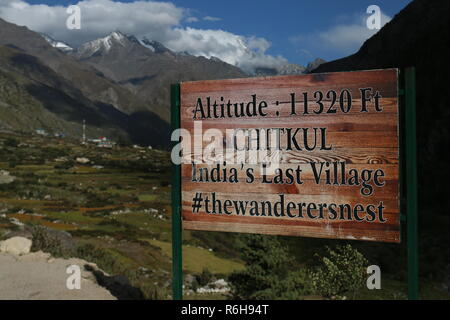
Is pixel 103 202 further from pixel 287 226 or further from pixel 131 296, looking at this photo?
pixel 287 226

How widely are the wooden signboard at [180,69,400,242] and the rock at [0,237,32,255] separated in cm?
704

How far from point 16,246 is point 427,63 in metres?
69.8

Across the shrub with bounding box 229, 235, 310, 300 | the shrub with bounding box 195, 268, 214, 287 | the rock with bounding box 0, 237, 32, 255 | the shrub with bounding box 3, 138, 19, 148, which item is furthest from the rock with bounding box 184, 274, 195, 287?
the shrub with bounding box 3, 138, 19, 148

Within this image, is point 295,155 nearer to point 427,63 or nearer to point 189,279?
point 189,279

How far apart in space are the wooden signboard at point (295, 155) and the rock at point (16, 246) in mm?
7037

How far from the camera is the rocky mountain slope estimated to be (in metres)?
59.8

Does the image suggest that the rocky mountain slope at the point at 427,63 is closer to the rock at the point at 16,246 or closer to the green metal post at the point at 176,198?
the rock at the point at 16,246

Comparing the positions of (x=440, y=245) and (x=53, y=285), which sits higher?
(x=53, y=285)

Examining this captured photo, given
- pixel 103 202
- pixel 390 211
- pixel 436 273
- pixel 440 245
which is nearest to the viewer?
pixel 390 211

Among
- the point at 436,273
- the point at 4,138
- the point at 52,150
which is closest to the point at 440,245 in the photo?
the point at 436,273

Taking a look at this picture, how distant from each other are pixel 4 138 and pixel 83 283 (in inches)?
4341
